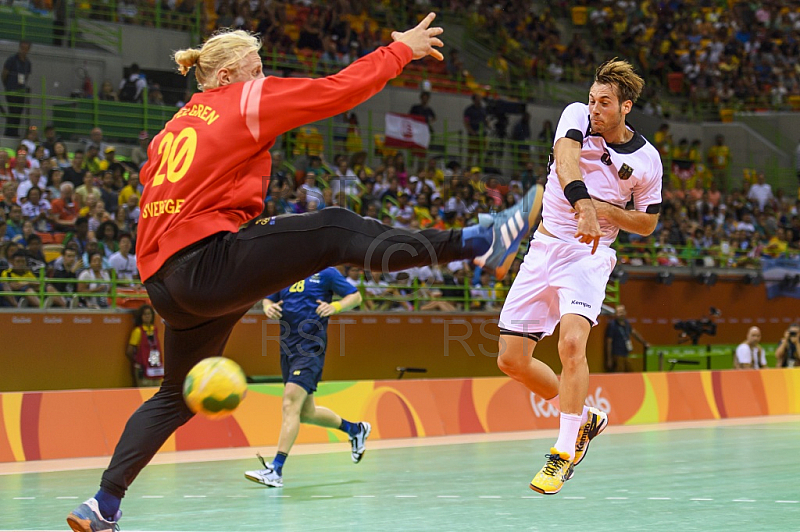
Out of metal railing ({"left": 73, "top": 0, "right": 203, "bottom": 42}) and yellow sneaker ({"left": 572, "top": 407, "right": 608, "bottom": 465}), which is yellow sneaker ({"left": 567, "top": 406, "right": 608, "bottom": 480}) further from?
metal railing ({"left": 73, "top": 0, "right": 203, "bottom": 42})

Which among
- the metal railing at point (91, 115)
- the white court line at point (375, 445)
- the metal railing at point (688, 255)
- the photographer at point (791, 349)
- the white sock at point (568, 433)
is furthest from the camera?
the metal railing at point (688, 255)

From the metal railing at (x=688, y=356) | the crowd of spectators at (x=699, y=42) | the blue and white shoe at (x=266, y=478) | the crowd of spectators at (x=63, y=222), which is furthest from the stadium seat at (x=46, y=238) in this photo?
the crowd of spectators at (x=699, y=42)

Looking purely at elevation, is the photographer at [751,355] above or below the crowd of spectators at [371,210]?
below

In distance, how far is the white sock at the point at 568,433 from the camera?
736 cm

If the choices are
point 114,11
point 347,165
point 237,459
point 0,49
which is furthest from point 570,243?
point 114,11

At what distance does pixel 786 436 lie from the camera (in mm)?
15133

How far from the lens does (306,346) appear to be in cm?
1109

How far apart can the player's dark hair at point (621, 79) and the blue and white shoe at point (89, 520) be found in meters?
4.60

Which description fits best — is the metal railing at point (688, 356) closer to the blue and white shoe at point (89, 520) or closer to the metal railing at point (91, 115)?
the metal railing at point (91, 115)

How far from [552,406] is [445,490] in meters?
8.38

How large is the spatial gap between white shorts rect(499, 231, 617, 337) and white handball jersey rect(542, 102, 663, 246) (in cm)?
13

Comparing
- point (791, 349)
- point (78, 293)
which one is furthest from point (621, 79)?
point (791, 349)

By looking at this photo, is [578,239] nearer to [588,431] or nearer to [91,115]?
[588,431]

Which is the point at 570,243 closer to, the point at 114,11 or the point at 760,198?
the point at 114,11
